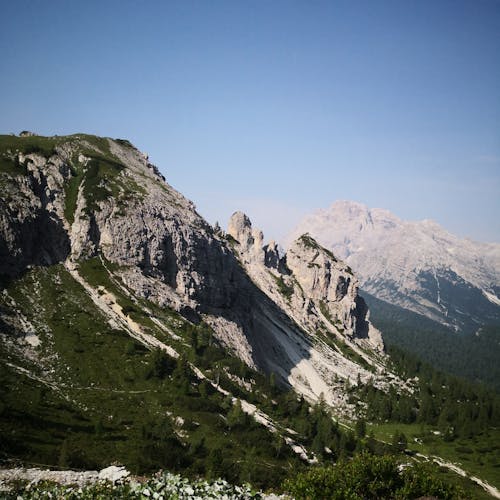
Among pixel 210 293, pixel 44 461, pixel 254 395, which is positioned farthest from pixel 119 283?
pixel 44 461

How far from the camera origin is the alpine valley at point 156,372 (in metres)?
73.5

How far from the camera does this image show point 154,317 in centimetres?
14088

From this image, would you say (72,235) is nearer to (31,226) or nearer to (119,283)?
(31,226)

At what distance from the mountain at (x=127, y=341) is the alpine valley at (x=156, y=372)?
50 cm

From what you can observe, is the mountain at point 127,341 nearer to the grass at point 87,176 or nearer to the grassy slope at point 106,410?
the grassy slope at point 106,410

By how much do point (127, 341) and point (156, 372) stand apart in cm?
1635

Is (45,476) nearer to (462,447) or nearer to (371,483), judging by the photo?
(371,483)

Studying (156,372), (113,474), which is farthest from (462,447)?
(113,474)

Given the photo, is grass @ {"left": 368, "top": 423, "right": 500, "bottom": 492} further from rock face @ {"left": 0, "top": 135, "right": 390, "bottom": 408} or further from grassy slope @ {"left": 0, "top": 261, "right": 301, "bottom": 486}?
grassy slope @ {"left": 0, "top": 261, "right": 301, "bottom": 486}

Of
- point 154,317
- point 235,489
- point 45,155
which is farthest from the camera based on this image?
point 45,155

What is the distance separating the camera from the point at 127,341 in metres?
119

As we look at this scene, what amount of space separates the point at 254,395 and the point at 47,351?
62.3 m

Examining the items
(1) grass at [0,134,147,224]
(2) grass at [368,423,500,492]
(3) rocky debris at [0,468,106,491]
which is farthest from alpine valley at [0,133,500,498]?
(3) rocky debris at [0,468,106,491]

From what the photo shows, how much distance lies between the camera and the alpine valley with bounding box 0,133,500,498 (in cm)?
7350
